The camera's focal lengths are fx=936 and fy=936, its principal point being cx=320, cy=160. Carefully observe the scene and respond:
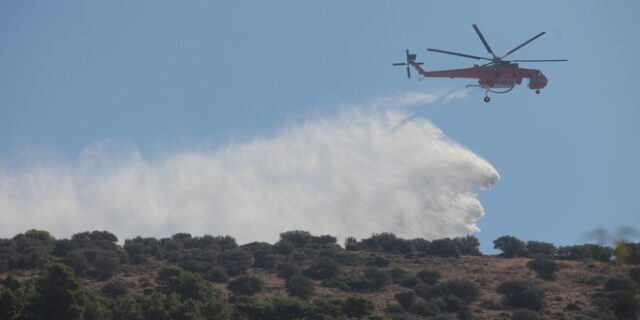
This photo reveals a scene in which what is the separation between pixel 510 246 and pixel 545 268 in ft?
43.6

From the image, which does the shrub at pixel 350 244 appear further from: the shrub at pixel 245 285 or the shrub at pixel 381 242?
the shrub at pixel 245 285

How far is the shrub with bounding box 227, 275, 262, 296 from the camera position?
252 ft

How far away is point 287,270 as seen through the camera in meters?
84.6

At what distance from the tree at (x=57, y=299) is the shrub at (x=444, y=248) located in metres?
45.3

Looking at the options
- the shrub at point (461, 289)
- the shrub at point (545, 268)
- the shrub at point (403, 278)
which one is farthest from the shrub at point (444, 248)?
the shrub at point (461, 289)

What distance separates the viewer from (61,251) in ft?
308

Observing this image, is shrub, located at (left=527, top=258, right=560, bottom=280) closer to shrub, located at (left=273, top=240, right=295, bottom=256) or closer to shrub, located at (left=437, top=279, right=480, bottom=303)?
shrub, located at (left=437, top=279, right=480, bottom=303)

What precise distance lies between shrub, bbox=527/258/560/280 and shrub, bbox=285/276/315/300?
70.5ft

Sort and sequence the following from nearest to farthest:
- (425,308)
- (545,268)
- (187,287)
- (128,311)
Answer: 1. (128,311)
2. (425,308)
3. (187,287)
4. (545,268)

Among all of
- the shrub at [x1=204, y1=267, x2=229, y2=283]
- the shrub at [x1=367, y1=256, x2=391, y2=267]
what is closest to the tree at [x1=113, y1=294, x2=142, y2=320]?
the shrub at [x1=204, y1=267, x2=229, y2=283]

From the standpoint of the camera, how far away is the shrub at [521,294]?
236 ft

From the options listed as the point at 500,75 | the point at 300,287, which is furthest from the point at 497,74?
the point at 300,287

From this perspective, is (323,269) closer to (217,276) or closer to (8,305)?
(217,276)

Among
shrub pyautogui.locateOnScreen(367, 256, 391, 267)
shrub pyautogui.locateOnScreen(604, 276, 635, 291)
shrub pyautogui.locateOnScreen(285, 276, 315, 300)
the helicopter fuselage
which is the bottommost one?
shrub pyautogui.locateOnScreen(285, 276, 315, 300)
